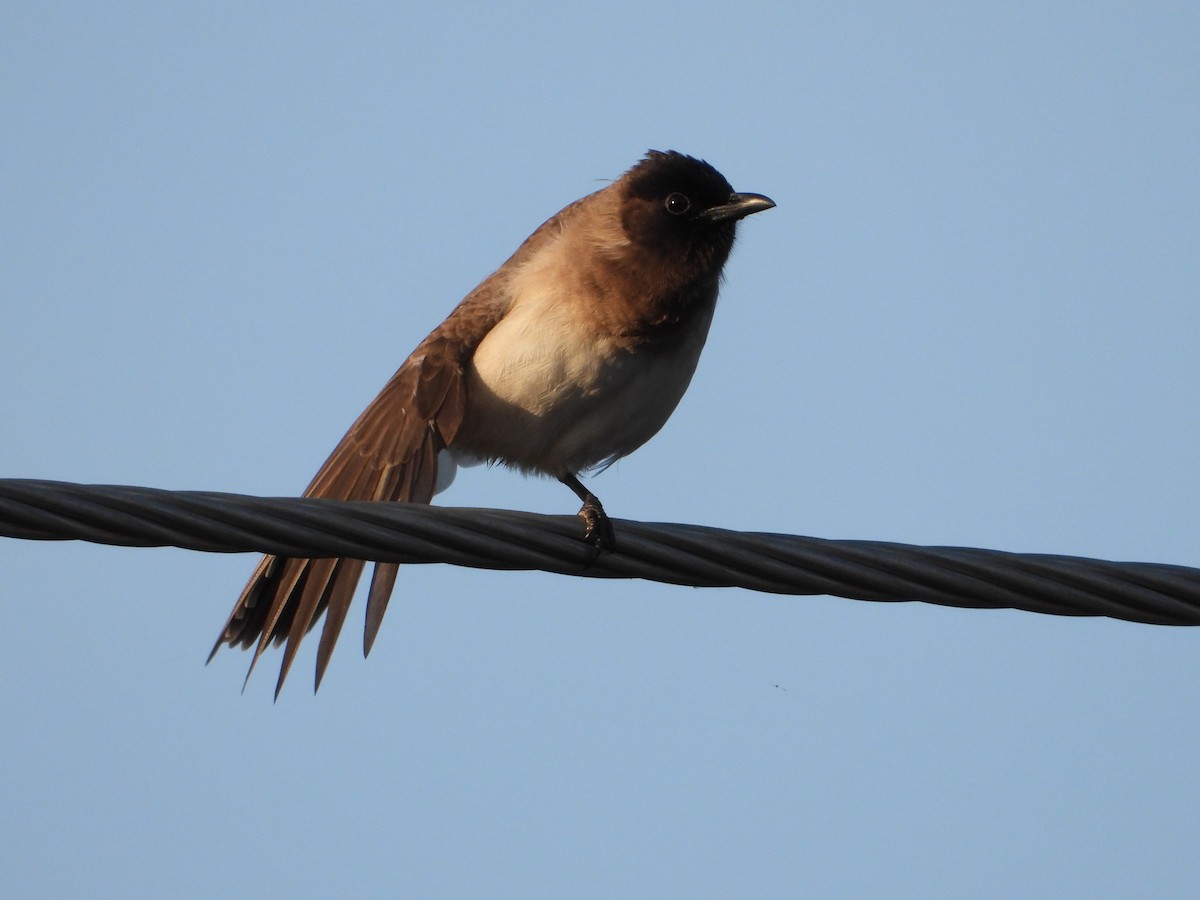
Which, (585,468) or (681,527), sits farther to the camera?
(585,468)

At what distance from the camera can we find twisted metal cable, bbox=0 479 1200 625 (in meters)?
3.18

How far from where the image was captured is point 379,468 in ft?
19.3

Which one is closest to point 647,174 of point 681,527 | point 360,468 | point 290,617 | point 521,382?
point 521,382

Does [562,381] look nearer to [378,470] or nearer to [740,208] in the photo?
[378,470]

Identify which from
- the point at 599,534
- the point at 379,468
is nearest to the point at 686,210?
the point at 379,468

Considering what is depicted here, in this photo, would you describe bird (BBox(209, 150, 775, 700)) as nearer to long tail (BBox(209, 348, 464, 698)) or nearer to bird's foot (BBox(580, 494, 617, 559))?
long tail (BBox(209, 348, 464, 698))

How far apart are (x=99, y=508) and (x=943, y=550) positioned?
6.49ft

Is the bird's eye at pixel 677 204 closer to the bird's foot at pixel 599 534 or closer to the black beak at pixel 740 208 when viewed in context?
the black beak at pixel 740 208

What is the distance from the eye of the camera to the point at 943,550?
3.44m

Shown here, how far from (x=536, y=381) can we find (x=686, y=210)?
1320 mm

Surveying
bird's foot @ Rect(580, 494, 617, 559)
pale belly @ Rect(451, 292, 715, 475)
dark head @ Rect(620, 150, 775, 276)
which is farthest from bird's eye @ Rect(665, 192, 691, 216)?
bird's foot @ Rect(580, 494, 617, 559)

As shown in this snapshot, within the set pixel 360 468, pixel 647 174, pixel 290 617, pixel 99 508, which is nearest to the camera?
pixel 99 508

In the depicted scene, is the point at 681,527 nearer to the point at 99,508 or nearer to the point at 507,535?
the point at 507,535

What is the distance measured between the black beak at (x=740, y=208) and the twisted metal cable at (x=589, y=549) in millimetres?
3028
